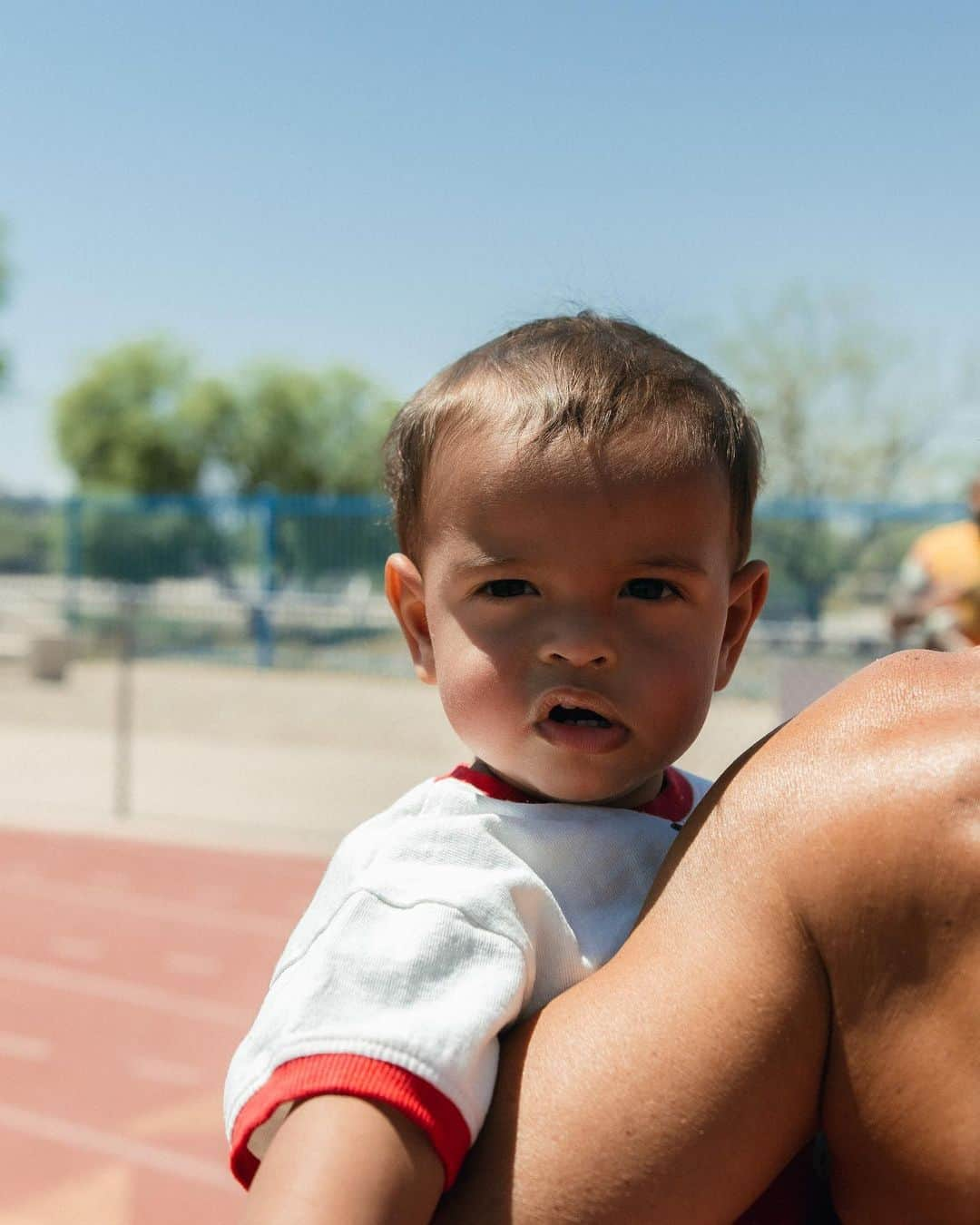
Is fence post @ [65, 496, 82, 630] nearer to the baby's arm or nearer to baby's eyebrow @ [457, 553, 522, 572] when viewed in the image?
baby's eyebrow @ [457, 553, 522, 572]

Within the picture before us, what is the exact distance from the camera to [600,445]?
3.62 ft

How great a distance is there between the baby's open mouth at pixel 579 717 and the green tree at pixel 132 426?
158ft

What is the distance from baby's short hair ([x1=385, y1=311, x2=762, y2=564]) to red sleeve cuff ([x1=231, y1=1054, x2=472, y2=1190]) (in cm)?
49

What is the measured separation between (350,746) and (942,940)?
10.3 metres

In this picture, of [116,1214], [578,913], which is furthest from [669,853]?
[116,1214]

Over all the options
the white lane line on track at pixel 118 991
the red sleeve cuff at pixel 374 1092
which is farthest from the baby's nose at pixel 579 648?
the white lane line on track at pixel 118 991

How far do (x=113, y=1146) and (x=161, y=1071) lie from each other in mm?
543

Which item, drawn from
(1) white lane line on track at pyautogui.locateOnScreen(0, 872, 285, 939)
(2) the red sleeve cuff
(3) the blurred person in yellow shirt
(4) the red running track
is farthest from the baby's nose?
(1) white lane line on track at pyautogui.locateOnScreen(0, 872, 285, 939)

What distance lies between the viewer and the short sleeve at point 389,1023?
0.91 metres

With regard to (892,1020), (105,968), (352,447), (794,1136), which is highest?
(892,1020)

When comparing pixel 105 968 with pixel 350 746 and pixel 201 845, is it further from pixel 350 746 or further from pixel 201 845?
pixel 350 746

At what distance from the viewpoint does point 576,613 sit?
1.09 meters

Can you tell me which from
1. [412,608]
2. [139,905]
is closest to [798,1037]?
[412,608]

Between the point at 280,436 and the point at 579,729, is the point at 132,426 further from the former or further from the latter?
the point at 579,729
